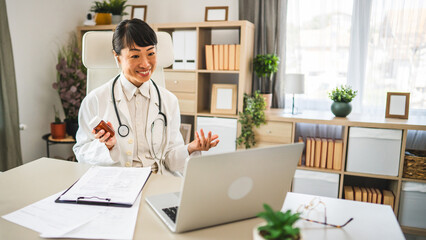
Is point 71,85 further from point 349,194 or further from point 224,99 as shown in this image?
point 349,194

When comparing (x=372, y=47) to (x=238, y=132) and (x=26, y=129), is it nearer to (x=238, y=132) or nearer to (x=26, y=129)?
(x=238, y=132)

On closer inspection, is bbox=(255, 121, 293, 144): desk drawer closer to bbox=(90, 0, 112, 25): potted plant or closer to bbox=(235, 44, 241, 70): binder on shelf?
bbox=(235, 44, 241, 70): binder on shelf

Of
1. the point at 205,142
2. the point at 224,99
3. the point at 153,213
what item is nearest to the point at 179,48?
the point at 224,99

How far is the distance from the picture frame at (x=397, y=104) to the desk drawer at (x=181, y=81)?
5.24ft

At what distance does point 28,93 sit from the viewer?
293cm

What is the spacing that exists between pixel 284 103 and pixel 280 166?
232cm

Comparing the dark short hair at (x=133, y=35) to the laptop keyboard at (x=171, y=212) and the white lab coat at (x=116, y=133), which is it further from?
the laptop keyboard at (x=171, y=212)

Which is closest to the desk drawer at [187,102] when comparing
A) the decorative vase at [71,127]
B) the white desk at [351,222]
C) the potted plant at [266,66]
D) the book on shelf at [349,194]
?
the potted plant at [266,66]

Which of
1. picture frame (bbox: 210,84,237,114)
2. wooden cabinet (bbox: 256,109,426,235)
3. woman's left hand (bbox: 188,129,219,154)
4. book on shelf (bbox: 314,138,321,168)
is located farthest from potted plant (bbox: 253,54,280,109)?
woman's left hand (bbox: 188,129,219,154)

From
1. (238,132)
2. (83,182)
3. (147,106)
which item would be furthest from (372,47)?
(83,182)

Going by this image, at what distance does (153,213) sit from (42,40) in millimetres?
2635

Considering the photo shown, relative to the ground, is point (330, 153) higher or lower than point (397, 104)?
lower

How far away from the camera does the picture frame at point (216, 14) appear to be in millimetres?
2930

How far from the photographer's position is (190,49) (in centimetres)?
288
